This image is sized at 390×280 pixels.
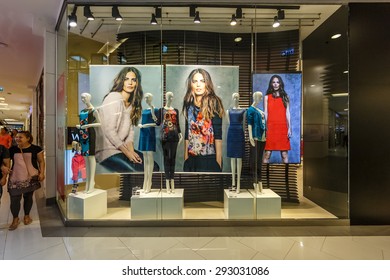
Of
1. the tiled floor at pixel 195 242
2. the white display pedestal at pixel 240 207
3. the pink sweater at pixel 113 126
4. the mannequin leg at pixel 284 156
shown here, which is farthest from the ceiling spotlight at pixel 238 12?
the tiled floor at pixel 195 242

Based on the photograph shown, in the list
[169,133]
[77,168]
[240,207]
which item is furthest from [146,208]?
[240,207]

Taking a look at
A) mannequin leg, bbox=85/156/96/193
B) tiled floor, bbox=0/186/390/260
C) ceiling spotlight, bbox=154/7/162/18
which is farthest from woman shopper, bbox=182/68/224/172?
mannequin leg, bbox=85/156/96/193

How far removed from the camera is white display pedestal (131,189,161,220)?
364 cm

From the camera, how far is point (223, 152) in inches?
162

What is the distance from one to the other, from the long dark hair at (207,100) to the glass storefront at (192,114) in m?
0.02

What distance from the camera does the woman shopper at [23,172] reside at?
3449mm

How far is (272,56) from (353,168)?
7.97 ft

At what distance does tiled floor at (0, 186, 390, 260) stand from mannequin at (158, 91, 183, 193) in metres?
0.98

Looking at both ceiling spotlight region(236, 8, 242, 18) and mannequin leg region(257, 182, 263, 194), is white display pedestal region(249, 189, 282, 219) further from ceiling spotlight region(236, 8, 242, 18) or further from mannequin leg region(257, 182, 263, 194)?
ceiling spotlight region(236, 8, 242, 18)

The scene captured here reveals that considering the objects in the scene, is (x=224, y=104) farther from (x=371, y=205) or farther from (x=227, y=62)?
(x=371, y=205)

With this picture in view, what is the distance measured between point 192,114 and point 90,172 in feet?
6.74

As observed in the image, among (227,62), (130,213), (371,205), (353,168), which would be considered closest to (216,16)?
(227,62)

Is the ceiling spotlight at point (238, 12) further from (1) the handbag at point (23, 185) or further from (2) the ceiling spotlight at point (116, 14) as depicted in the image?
(1) the handbag at point (23, 185)

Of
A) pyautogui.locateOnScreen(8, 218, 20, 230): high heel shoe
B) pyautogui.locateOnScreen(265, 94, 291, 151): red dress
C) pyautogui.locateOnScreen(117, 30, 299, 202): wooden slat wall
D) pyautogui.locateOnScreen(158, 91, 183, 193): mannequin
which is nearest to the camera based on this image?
pyautogui.locateOnScreen(8, 218, 20, 230): high heel shoe
